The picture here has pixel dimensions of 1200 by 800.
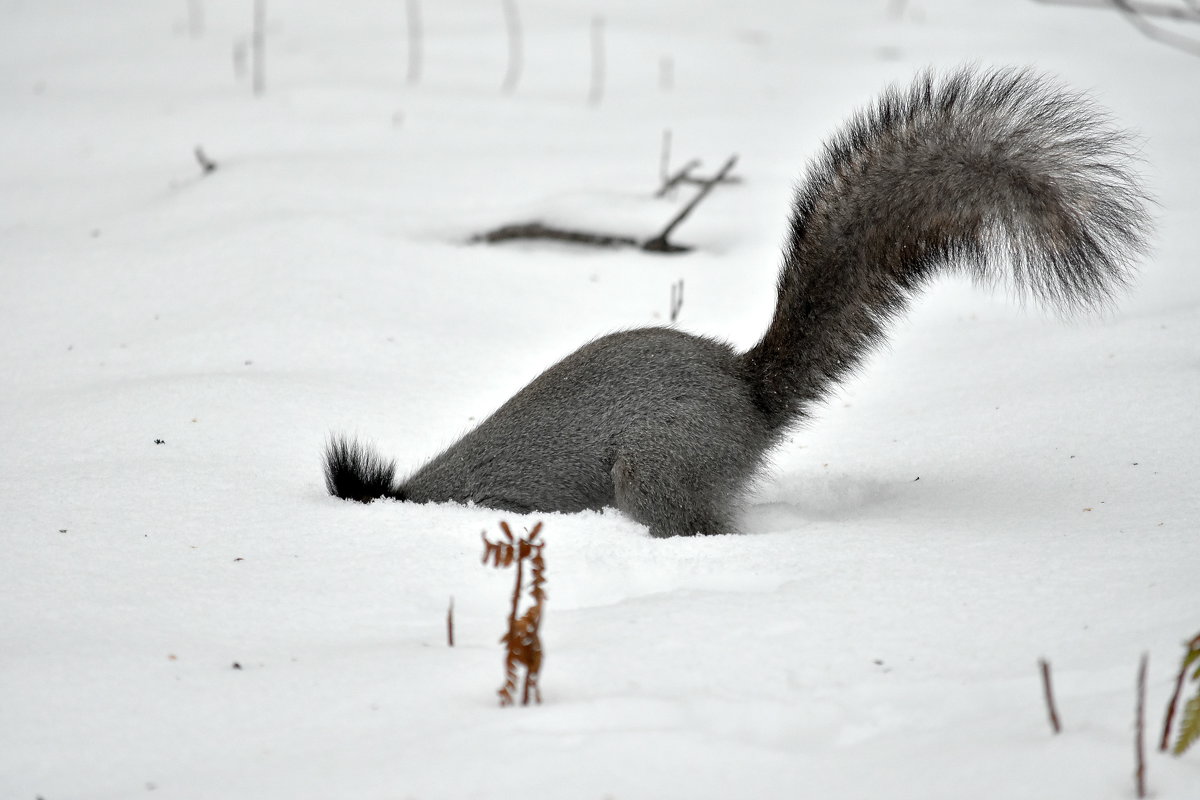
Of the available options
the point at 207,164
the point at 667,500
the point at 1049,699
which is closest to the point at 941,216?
the point at 667,500

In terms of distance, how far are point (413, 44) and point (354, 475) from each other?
315 inches

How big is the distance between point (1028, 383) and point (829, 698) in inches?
110

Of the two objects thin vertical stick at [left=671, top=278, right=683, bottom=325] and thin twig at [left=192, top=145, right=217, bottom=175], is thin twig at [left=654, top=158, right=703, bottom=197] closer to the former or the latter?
thin vertical stick at [left=671, top=278, right=683, bottom=325]

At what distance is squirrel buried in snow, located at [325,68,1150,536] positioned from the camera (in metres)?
3.28

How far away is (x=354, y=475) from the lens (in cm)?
362

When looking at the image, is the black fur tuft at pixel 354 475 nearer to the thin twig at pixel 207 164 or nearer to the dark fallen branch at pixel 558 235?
the dark fallen branch at pixel 558 235

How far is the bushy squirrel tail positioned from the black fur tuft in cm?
130

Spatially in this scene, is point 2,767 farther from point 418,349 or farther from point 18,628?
point 418,349

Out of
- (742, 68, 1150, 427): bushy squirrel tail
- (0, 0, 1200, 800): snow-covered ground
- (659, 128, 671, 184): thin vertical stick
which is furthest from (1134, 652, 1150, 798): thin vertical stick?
(659, 128, 671, 184): thin vertical stick

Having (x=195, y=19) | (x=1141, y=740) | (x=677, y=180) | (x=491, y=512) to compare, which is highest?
(x=195, y=19)

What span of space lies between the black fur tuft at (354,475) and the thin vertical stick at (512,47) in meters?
6.65

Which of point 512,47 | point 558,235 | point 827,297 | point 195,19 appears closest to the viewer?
point 827,297

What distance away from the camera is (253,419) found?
14.1 ft

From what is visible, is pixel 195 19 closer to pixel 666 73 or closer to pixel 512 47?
pixel 512 47
